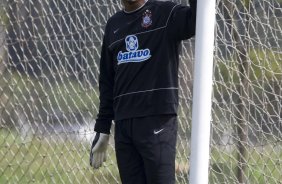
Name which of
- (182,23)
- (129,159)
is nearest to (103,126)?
(129,159)

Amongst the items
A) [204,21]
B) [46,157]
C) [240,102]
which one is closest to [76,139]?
[46,157]

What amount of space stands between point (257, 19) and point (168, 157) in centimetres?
113

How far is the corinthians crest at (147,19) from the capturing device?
12.7ft

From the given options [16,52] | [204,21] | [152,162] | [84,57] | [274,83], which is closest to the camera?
[204,21]

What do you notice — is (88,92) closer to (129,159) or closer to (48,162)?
(48,162)

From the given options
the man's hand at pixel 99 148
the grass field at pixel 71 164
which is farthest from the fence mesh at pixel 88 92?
the man's hand at pixel 99 148

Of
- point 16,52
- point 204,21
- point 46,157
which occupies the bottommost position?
point 46,157

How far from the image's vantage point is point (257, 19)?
177 inches

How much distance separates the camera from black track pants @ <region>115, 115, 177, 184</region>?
380cm

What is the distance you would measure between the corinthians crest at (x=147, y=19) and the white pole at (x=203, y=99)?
0.58 meters

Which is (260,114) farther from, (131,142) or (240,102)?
(131,142)

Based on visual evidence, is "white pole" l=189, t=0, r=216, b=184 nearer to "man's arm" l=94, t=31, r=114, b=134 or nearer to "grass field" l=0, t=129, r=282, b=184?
"man's arm" l=94, t=31, r=114, b=134

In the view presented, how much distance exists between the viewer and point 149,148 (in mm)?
3807

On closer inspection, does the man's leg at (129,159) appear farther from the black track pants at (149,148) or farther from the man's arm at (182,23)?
the man's arm at (182,23)
